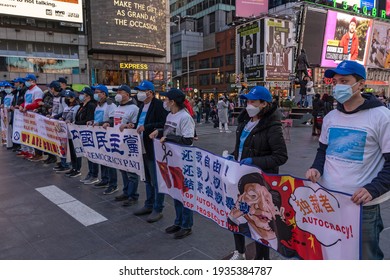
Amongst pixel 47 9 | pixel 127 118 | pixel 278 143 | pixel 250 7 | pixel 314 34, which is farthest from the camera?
pixel 314 34

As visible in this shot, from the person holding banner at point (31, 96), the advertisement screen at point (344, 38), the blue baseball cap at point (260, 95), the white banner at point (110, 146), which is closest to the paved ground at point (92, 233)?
the white banner at point (110, 146)

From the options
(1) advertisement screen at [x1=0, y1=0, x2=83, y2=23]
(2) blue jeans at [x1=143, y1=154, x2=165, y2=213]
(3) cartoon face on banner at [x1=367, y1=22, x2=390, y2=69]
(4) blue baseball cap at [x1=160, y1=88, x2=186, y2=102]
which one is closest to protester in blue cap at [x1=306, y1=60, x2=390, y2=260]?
(4) blue baseball cap at [x1=160, y1=88, x2=186, y2=102]

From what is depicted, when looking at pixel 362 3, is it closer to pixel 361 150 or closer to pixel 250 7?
pixel 250 7

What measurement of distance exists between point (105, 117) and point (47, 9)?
3828 centimetres

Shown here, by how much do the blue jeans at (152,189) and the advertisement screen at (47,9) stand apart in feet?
129

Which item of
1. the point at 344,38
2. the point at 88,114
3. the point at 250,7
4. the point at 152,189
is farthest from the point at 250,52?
the point at 152,189

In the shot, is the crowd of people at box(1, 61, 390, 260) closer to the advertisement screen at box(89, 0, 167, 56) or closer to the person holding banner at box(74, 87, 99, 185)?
the person holding banner at box(74, 87, 99, 185)

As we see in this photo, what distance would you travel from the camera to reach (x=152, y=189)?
203 inches

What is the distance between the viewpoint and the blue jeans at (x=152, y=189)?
483cm

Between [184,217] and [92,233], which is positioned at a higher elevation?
[184,217]

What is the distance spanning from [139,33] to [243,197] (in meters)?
45.8

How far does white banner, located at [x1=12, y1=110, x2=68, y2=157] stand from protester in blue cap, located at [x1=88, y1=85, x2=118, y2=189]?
4.19 ft

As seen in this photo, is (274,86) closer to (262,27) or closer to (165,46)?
(262,27)

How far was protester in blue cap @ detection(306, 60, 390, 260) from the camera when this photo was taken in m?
2.29
